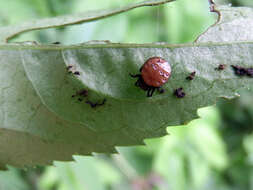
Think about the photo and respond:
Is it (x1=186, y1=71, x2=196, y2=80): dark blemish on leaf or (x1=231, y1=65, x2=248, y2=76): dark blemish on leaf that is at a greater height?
(x1=231, y1=65, x2=248, y2=76): dark blemish on leaf

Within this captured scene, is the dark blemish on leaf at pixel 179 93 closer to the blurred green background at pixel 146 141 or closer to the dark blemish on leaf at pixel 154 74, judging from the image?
the dark blemish on leaf at pixel 154 74

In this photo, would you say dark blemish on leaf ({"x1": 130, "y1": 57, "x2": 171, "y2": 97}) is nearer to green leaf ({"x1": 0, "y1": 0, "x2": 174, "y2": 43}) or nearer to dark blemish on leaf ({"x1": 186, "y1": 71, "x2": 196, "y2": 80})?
dark blemish on leaf ({"x1": 186, "y1": 71, "x2": 196, "y2": 80})

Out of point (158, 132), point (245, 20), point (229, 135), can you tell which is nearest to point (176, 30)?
point (245, 20)

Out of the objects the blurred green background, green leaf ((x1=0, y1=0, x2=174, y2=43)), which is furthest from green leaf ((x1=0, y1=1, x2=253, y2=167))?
the blurred green background

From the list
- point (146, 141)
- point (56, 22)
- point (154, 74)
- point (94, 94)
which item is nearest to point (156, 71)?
point (154, 74)

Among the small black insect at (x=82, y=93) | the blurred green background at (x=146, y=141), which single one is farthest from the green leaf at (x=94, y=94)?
the blurred green background at (x=146, y=141)

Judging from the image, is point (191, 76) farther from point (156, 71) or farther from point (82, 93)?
point (82, 93)
